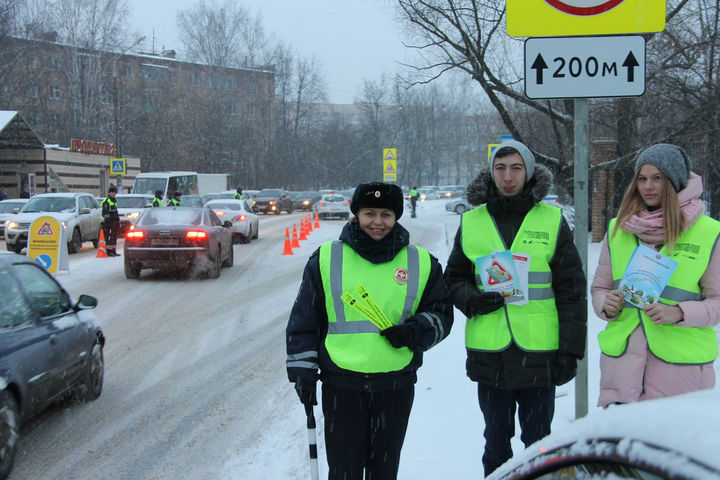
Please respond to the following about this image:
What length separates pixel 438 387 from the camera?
6176 millimetres

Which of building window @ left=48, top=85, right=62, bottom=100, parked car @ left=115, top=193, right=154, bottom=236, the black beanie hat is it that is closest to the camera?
the black beanie hat

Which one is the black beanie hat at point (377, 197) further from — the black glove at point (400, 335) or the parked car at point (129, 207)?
the parked car at point (129, 207)

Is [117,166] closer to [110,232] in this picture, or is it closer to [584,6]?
[110,232]

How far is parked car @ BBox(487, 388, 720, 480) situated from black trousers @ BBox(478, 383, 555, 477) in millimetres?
2209

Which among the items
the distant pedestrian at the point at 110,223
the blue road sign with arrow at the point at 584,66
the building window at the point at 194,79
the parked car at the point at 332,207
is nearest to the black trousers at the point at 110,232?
the distant pedestrian at the point at 110,223

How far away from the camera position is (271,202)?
46938mm

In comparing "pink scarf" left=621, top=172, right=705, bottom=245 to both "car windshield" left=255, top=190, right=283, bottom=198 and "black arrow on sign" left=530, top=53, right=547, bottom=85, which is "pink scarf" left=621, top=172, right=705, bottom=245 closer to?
"black arrow on sign" left=530, top=53, right=547, bottom=85

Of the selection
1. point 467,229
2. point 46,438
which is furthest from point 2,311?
point 467,229

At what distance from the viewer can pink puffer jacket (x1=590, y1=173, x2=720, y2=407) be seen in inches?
120

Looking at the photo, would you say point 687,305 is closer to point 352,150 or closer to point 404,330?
point 404,330

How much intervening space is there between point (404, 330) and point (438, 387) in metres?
3.19

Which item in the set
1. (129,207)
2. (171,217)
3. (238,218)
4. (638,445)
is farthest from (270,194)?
(638,445)

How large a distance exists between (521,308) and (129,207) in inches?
981

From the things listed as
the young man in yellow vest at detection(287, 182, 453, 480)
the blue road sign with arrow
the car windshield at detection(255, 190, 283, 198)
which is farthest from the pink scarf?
the car windshield at detection(255, 190, 283, 198)
